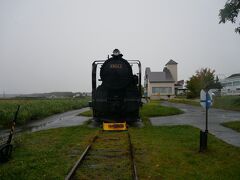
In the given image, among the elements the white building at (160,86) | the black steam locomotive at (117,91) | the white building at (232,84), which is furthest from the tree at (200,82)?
the black steam locomotive at (117,91)

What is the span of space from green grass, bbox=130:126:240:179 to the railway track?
0.27 m

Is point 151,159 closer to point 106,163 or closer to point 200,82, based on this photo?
point 106,163

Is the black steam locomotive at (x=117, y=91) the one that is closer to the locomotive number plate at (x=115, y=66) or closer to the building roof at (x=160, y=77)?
the locomotive number plate at (x=115, y=66)

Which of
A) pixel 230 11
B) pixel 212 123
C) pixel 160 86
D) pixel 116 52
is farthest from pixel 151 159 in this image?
pixel 160 86

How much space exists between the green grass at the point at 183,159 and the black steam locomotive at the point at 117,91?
361 centimetres

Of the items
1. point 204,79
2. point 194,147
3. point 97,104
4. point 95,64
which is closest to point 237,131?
point 194,147

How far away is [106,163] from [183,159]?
6.97 feet

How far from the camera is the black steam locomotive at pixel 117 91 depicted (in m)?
14.6

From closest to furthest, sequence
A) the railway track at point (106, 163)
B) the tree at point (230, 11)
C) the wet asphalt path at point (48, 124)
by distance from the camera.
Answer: the railway track at point (106, 163), the tree at point (230, 11), the wet asphalt path at point (48, 124)

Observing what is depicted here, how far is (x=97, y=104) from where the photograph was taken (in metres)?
14.9

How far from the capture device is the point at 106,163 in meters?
7.25

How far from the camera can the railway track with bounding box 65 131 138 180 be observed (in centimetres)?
620

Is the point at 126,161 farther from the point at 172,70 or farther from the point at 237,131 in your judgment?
the point at 172,70

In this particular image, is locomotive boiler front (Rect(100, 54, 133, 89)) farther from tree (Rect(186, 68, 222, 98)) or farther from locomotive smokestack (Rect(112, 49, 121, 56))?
tree (Rect(186, 68, 222, 98))
